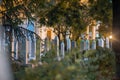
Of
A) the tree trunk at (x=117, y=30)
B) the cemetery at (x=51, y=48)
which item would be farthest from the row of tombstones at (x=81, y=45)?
the tree trunk at (x=117, y=30)

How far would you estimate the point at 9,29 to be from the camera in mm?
10219

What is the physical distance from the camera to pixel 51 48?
4973 mm

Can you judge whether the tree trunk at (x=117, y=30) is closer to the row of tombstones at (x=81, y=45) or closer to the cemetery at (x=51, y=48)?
the cemetery at (x=51, y=48)

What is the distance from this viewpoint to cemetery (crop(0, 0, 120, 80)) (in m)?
4.38

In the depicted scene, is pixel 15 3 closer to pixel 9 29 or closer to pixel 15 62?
pixel 9 29

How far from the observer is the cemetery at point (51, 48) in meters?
4.38

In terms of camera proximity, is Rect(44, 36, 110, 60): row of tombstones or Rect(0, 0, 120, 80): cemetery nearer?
Rect(0, 0, 120, 80): cemetery

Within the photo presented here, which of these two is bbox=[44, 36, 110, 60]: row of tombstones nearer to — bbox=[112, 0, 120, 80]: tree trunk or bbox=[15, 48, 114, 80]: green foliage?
bbox=[15, 48, 114, 80]: green foliage

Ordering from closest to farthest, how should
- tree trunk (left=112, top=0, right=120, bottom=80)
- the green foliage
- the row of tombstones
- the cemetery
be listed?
the green foliage
the cemetery
the row of tombstones
tree trunk (left=112, top=0, right=120, bottom=80)

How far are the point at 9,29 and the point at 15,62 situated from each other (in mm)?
1104

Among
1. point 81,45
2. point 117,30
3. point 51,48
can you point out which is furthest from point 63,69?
point 81,45

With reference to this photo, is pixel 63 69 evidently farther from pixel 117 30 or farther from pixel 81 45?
pixel 81 45

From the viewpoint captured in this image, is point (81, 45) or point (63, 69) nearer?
point (63, 69)

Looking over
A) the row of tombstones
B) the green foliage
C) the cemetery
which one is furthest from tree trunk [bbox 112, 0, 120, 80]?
the green foliage
